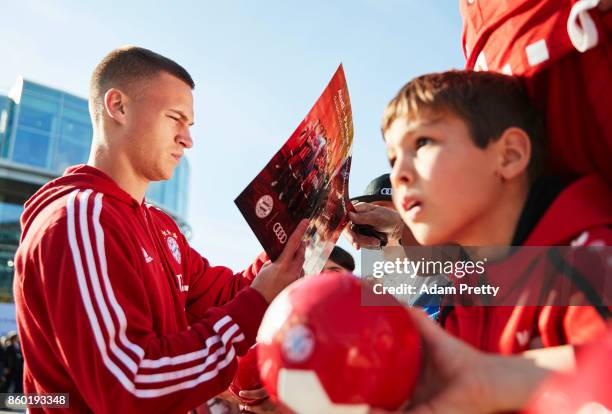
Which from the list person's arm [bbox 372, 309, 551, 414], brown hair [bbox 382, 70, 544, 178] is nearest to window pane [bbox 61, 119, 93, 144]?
brown hair [bbox 382, 70, 544, 178]

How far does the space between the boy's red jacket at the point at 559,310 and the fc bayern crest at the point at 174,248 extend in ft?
4.76

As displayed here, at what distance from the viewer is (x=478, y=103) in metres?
1.36

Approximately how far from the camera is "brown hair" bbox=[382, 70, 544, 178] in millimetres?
1350

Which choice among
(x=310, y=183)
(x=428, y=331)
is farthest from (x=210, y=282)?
(x=428, y=331)

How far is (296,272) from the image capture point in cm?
208

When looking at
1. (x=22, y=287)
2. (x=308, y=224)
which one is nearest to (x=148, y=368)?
(x=22, y=287)

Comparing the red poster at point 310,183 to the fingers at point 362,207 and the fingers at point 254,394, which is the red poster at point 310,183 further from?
the fingers at point 254,394

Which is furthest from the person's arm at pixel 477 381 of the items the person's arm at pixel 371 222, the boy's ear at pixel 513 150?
the person's arm at pixel 371 222

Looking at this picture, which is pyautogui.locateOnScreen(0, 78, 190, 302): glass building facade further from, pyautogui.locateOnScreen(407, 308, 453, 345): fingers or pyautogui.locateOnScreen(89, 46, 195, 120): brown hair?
pyautogui.locateOnScreen(407, 308, 453, 345): fingers

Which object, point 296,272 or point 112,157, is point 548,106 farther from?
point 112,157

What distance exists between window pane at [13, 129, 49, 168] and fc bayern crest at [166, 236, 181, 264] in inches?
1389

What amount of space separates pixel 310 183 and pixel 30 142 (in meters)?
36.2

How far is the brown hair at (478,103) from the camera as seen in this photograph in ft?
4.43

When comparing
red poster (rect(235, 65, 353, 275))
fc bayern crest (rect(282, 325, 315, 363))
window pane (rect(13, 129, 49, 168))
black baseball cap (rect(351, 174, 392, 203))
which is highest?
window pane (rect(13, 129, 49, 168))
